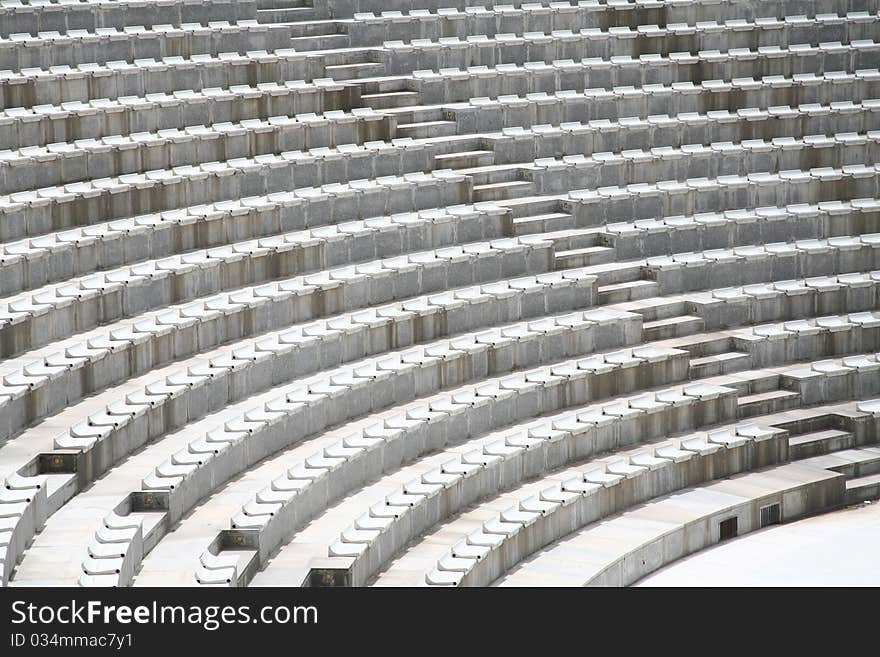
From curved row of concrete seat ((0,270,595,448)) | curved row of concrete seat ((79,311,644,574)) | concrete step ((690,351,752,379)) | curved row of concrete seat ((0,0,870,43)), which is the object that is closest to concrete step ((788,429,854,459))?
concrete step ((690,351,752,379))

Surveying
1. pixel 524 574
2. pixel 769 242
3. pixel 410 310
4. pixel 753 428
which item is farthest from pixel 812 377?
pixel 524 574

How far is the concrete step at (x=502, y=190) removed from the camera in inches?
607

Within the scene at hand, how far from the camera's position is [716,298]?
48.3ft

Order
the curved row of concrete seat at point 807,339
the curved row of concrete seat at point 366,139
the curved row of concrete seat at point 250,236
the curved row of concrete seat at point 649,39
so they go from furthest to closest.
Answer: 1. the curved row of concrete seat at point 649,39
2. the curved row of concrete seat at point 807,339
3. the curved row of concrete seat at point 366,139
4. the curved row of concrete seat at point 250,236

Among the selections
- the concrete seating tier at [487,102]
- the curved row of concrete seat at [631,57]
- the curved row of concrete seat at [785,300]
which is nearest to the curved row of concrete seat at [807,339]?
the curved row of concrete seat at [785,300]

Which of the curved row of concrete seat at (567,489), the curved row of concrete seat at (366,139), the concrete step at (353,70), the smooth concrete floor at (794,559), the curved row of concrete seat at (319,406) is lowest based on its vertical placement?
the smooth concrete floor at (794,559)

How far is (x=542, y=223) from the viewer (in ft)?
50.1

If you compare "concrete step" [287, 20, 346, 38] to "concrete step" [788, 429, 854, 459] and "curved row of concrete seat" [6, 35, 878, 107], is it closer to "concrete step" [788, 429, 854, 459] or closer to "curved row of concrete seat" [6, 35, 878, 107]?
"curved row of concrete seat" [6, 35, 878, 107]

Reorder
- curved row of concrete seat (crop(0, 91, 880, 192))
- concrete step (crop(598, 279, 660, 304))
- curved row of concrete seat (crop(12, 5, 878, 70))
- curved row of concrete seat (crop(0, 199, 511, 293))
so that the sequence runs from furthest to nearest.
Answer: concrete step (crop(598, 279, 660, 304))
curved row of concrete seat (crop(12, 5, 878, 70))
curved row of concrete seat (crop(0, 91, 880, 192))
curved row of concrete seat (crop(0, 199, 511, 293))

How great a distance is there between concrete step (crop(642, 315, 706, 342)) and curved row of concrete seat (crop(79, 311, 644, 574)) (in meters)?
0.28

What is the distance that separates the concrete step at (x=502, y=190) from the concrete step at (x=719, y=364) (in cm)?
270

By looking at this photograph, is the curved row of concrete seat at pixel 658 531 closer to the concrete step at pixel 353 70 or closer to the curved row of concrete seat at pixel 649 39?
the curved row of concrete seat at pixel 649 39

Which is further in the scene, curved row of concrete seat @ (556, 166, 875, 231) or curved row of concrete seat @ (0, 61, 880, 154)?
curved row of concrete seat @ (556, 166, 875, 231)

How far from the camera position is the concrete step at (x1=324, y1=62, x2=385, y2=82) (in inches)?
643
